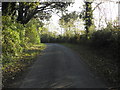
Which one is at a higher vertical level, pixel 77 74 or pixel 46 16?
pixel 46 16

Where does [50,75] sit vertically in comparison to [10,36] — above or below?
below

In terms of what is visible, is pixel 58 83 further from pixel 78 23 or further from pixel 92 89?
pixel 78 23

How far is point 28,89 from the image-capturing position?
5.40 meters

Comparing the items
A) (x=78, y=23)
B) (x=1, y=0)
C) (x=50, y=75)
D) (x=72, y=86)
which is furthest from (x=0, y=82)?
(x=78, y=23)

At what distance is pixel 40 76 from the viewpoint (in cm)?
701

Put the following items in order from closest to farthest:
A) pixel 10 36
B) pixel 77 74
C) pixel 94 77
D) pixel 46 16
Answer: pixel 94 77, pixel 77 74, pixel 10 36, pixel 46 16

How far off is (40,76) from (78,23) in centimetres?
2638

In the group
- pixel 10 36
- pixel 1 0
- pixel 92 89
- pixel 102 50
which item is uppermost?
pixel 1 0

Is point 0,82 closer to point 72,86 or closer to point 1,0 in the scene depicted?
point 72,86

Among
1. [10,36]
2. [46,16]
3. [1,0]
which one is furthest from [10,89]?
A: [46,16]

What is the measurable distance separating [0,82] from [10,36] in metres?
4.15

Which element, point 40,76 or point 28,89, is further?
point 40,76

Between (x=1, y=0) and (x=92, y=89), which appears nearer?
(x=92, y=89)

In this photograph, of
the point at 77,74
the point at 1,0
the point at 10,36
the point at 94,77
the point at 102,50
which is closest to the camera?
the point at 94,77
